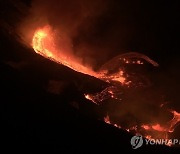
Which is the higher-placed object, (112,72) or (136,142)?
(112,72)

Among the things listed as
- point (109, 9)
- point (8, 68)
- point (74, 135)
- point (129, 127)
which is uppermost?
point (109, 9)

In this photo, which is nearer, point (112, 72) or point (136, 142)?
point (136, 142)

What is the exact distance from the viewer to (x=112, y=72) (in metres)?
7.39

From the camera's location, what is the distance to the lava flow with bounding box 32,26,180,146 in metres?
5.79

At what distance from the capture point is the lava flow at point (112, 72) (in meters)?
5.79

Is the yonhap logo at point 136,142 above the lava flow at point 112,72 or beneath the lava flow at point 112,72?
beneath

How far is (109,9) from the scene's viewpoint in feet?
27.0

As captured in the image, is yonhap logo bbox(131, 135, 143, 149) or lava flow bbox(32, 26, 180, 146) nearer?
yonhap logo bbox(131, 135, 143, 149)

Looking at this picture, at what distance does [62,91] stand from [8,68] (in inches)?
32.2

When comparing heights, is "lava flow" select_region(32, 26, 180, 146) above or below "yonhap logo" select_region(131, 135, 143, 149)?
above

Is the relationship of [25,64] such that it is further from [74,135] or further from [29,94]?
[74,135]

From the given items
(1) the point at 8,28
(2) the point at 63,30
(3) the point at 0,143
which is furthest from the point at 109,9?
(3) the point at 0,143

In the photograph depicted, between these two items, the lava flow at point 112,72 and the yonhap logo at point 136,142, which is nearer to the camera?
the yonhap logo at point 136,142

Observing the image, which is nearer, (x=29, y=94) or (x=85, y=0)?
(x=29, y=94)
